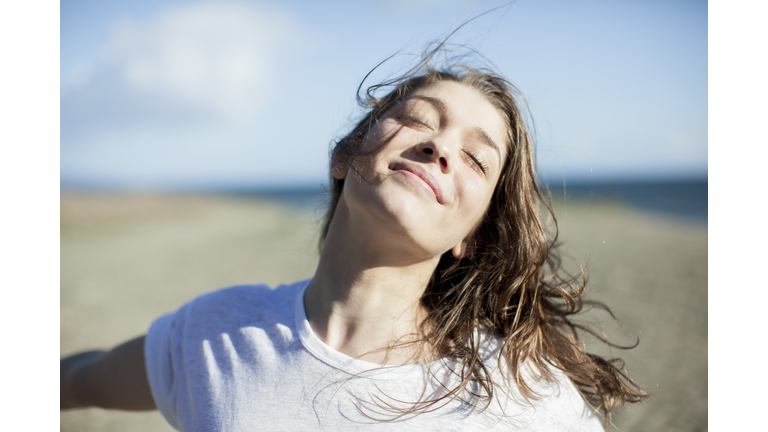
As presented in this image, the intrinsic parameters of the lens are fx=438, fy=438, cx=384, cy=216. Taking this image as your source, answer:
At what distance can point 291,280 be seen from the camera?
9.77 metres

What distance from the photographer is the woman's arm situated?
6.31ft

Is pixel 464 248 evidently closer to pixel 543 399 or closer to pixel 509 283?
pixel 509 283

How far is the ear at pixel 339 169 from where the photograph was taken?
1.90 m

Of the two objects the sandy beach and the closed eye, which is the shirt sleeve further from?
the closed eye

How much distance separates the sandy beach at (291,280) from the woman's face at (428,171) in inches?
28.6

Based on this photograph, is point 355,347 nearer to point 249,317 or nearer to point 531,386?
point 249,317

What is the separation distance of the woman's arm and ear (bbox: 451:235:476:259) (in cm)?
147

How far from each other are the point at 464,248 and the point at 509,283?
259 millimetres

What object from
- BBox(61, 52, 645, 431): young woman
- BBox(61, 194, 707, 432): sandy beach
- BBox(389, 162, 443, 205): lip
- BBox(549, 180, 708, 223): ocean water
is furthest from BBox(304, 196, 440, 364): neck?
BBox(549, 180, 708, 223): ocean water

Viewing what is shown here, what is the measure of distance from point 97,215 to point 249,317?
24.1 meters

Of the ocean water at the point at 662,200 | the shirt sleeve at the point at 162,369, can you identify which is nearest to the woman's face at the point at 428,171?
the ocean water at the point at 662,200

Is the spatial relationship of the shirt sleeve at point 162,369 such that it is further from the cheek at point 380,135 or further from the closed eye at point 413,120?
the closed eye at point 413,120

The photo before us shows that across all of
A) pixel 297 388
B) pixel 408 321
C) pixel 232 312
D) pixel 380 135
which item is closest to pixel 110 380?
pixel 232 312
